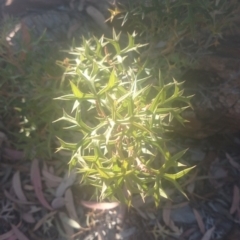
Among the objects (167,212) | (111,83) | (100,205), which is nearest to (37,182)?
(100,205)

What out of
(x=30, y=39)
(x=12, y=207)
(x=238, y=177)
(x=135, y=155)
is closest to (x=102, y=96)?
(x=135, y=155)

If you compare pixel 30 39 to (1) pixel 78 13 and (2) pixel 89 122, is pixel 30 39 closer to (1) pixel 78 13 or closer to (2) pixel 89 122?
(2) pixel 89 122

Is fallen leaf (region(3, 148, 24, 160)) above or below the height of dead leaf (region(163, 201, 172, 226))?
above

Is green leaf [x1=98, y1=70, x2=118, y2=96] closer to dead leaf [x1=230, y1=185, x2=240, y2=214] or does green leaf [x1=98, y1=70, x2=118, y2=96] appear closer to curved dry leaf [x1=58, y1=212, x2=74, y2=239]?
curved dry leaf [x1=58, y1=212, x2=74, y2=239]

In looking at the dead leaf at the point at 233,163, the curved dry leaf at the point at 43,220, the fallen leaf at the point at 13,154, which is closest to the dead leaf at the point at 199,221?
the dead leaf at the point at 233,163

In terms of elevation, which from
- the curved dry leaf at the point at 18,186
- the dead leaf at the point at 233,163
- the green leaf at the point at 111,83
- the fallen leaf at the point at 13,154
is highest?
the green leaf at the point at 111,83

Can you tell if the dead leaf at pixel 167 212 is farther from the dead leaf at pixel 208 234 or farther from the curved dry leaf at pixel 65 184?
the curved dry leaf at pixel 65 184

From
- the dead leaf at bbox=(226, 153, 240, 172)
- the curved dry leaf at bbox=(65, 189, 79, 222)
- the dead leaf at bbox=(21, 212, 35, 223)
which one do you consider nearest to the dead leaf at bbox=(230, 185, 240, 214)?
the dead leaf at bbox=(226, 153, 240, 172)
